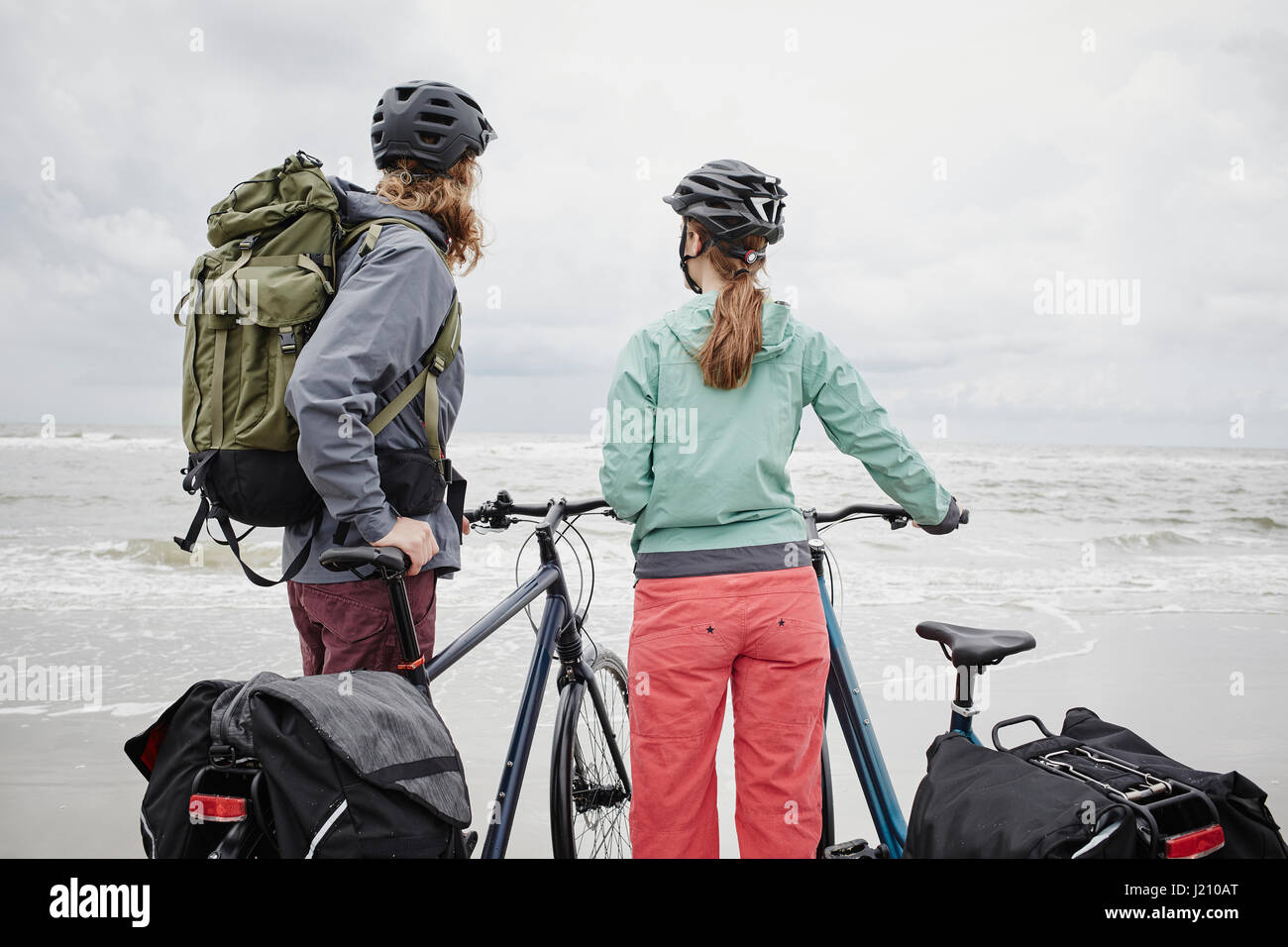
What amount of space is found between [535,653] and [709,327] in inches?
44.4

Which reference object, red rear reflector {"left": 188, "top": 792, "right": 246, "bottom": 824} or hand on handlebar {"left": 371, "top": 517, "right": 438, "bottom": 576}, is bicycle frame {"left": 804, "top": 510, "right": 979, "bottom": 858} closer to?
hand on handlebar {"left": 371, "top": 517, "right": 438, "bottom": 576}

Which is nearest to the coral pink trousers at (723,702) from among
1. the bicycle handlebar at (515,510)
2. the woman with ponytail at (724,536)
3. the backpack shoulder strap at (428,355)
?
the woman with ponytail at (724,536)

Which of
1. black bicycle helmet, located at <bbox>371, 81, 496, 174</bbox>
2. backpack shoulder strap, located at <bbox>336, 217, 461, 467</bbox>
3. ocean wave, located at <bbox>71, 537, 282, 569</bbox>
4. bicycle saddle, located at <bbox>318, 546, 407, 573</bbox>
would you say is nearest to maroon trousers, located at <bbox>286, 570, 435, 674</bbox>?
bicycle saddle, located at <bbox>318, 546, 407, 573</bbox>

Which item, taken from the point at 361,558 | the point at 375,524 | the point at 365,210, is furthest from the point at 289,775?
the point at 365,210

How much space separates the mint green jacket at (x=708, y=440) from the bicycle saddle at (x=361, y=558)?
0.57m

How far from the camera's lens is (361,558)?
71.5 inches

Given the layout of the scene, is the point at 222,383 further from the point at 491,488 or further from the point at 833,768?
the point at 491,488

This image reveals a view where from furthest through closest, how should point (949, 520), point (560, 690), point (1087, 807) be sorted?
point (560, 690) → point (949, 520) → point (1087, 807)

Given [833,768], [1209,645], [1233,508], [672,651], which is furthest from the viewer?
[1233,508]

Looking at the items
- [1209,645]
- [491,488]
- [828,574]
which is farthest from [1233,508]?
[828,574]

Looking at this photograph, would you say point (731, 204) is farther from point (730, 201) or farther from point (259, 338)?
point (259, 338)

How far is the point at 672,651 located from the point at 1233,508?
2017 cm

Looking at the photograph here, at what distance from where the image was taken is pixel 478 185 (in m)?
2.45

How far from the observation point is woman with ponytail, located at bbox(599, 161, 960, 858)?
2141mm
